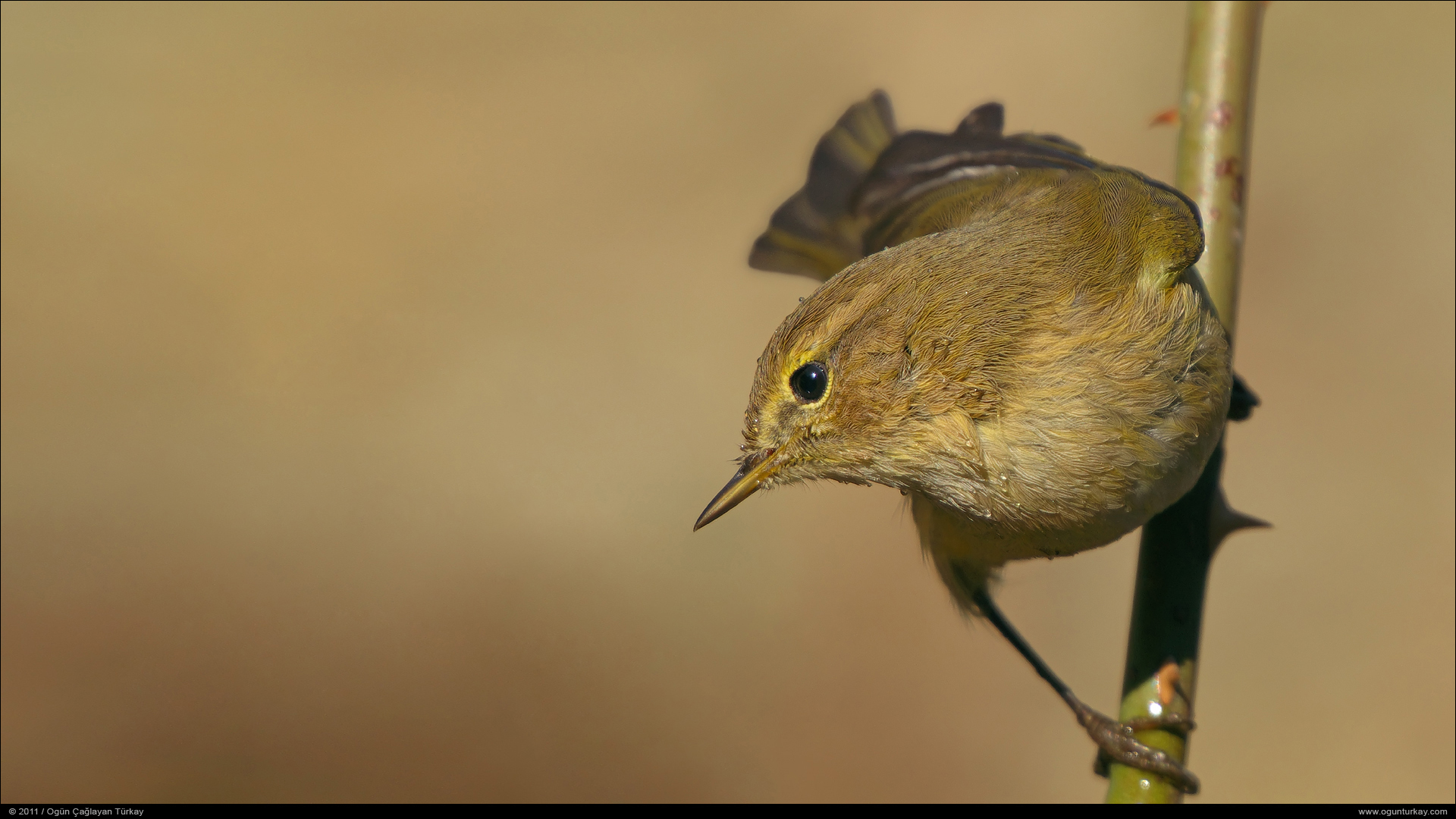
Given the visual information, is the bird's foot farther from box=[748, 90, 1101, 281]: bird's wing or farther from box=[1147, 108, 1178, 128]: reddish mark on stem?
box=[748, 90, 1101, 281]: bird's wing

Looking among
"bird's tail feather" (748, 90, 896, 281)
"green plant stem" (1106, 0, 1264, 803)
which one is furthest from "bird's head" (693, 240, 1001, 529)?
"bird's tail feather" (748, 90, 896, 281)

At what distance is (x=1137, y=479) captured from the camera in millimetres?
2391

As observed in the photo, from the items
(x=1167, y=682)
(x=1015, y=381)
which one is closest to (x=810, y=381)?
(x=1015, y=381)

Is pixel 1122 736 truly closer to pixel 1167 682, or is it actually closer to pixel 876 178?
pixel 1167 682

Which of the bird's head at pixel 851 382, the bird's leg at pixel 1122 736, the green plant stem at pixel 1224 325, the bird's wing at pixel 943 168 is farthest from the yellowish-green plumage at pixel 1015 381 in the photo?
the bird's wing at pixel 943 168

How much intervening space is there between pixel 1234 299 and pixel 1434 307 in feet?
12.6

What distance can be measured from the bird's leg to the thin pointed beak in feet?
3.14

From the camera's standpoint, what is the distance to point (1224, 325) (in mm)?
2785

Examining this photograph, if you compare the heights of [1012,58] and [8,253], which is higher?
[1012,58]

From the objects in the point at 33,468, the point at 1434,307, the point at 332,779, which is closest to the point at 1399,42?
the point at 1434,307

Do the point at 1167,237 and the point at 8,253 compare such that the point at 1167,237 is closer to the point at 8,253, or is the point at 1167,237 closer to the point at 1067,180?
the point at 1067,180

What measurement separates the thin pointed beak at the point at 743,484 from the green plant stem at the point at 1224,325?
91cm

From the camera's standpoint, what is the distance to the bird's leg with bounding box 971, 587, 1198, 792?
2432 millimetres

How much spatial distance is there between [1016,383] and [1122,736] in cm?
86
